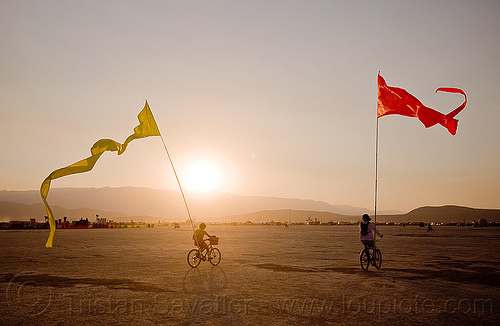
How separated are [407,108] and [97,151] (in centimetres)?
1231

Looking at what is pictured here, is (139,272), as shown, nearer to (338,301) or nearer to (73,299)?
(73,299)

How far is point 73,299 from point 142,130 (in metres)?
7.29

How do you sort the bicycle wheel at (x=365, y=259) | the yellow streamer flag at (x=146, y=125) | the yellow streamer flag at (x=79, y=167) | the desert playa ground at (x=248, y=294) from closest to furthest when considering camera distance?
the desert playa ground at (x=248, y=294) < the yellow streamer flag at (x=79, y=167) < the bicycle wheel at (x=365, y=259) < the yellow streamer flag at (x=146, y=125)

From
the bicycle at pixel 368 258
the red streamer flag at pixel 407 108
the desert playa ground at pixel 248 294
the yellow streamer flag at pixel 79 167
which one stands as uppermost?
the red streamer flag at pixel 407 108

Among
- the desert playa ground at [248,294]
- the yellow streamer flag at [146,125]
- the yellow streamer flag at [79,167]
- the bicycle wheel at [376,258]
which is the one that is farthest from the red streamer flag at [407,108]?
the yellow streamer flag at [79,167]

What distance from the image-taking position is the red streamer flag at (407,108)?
599 inches

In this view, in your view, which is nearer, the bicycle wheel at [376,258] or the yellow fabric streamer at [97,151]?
the yellow fabric streamer at [97,151]

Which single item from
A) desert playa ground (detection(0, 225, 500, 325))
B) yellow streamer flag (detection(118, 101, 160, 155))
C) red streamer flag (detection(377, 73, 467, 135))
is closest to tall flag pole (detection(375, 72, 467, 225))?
red streamer flag (detection(377, 73, 467, 135))

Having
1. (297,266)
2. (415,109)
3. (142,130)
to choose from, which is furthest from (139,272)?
(415,109)

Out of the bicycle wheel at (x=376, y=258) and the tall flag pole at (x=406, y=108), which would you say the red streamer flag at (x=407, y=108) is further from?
the bicycle wheel at (x=376, y=258)

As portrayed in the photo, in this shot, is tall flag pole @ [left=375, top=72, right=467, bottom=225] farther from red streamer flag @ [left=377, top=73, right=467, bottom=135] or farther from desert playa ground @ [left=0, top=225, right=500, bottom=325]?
desert playa ground @ [left=0, top=225, right=500, bottom=325]

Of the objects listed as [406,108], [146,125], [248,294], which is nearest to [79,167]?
[146,125]

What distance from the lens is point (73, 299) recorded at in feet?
32.7

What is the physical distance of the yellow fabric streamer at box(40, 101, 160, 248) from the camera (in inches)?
440
